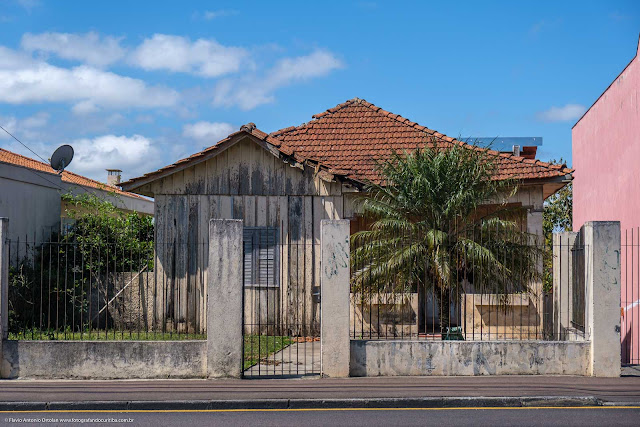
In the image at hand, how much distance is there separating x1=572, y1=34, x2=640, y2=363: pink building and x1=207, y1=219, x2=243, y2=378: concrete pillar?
799cm

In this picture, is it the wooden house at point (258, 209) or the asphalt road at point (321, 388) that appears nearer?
the asphalt road at point (321, 388)

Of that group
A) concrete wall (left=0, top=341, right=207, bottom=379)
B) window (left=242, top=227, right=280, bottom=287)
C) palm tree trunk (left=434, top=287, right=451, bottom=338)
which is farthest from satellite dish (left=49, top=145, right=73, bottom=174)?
palm tree trunk (left=434, top=287, right=451, bottom=338)

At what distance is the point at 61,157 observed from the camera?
19.3m

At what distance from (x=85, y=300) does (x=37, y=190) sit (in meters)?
4.43

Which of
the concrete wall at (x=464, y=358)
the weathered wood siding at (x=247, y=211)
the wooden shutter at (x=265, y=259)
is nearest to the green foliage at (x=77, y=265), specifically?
the weathered wood siding at (x=247, y=211)

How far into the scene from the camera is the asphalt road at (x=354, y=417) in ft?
27.4

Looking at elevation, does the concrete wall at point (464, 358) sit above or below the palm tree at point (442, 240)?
below

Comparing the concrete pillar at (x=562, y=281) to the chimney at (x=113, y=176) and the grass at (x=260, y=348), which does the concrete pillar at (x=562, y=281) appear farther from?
the chimney at (x=113, y=176)

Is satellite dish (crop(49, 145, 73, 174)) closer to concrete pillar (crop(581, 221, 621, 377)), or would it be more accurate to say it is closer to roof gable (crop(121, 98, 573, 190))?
roof gable (crop(121, 98, 573, 190))

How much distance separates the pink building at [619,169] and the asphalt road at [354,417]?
19.2ft

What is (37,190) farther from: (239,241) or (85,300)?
(239,241)

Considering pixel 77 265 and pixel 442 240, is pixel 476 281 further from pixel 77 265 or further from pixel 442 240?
pixel 77 265

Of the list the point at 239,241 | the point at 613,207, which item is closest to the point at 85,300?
the point at 239,241

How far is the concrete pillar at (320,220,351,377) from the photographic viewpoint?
10.9 metres
